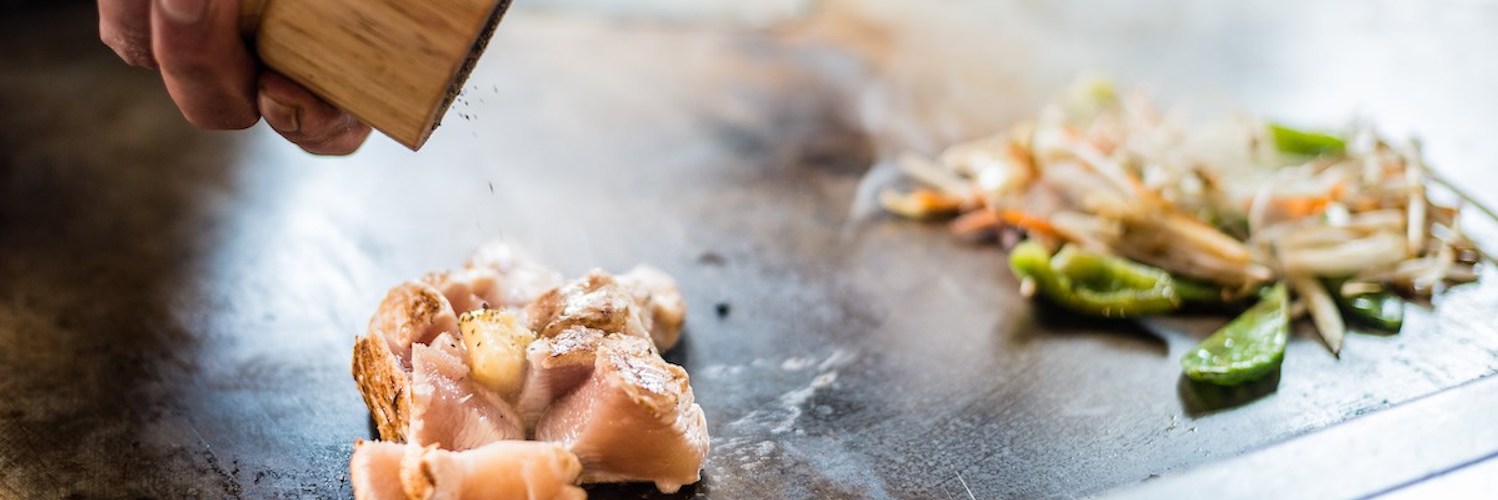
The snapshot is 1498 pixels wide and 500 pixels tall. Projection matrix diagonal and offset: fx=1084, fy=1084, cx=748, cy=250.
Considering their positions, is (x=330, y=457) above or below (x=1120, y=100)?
below

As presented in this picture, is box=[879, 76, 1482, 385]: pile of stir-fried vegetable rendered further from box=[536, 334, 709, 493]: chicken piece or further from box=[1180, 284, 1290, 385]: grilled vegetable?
box=[536, 334, 709, 493]: chicken piece

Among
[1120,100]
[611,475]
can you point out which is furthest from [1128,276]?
[611,475]

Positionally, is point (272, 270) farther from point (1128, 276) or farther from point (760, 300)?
point (1128, 276)

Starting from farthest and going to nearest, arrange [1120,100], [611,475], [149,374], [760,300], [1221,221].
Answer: [1120,100]
[1221,221]
[760,300]
[149,374]
[611,475]

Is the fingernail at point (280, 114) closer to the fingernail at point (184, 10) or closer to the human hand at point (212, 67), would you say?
the human hand at point (212, 67)

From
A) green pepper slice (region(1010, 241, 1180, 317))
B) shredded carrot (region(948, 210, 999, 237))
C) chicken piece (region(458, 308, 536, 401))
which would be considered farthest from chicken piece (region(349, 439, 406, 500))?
shredded carrot (region(948, 210, 999, 237))

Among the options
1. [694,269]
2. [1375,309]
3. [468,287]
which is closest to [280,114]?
[468,287]

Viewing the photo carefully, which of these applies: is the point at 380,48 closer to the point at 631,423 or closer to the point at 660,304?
the point at 631,423
